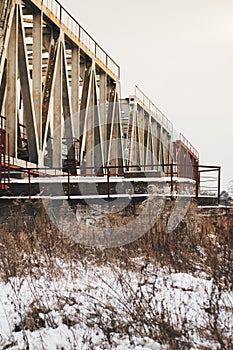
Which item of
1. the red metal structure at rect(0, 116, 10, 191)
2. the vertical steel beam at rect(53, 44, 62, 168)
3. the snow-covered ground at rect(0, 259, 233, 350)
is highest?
the vertical steel beam at rect(53, 44, 62, 168)

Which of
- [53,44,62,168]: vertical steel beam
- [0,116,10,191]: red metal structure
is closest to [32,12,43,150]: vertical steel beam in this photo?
[53,44,62,168]: vertical steel beam

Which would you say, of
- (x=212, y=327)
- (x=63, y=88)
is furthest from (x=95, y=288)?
(x=63, y=88)

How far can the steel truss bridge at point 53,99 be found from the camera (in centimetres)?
1544

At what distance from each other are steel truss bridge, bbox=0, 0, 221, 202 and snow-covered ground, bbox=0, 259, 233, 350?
5.96 metres

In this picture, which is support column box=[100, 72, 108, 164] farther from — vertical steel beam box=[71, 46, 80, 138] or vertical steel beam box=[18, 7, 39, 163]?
vertical steel beam box=[18, 7, 39, 163]

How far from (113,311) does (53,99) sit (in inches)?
620

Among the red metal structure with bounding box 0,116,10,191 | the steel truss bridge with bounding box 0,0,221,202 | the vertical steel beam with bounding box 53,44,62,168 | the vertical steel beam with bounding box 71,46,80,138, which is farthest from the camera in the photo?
the vertical steel beam with bounding box 71,46,80,138

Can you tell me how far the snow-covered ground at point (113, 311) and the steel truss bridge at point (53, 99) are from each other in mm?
5964

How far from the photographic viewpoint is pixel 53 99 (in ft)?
68.7

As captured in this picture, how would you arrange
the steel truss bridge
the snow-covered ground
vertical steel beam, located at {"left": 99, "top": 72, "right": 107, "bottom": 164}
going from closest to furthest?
the snow-covered ground → the steel truss bridge → vertical steel beam, located at {"left": 99, "top": 72, "right": 107, "bottom": 164}

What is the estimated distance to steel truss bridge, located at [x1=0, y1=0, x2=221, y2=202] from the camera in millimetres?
15438

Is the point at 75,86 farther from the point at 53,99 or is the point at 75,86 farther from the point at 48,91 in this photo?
the point at 48,91

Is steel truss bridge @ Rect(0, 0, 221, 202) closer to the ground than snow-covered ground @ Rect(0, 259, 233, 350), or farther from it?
farther from it

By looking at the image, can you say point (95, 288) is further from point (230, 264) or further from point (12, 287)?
point (230, 264)
